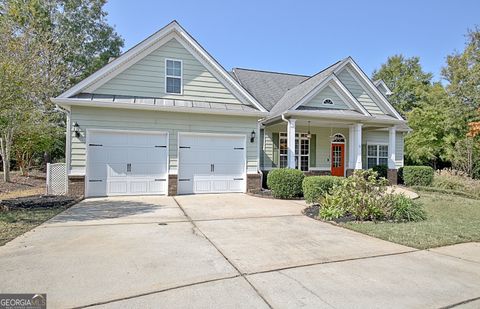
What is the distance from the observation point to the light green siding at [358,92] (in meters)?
15.2

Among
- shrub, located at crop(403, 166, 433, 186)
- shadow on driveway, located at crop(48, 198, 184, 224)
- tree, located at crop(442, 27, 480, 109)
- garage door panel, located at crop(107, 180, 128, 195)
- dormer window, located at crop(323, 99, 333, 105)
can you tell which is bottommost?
shadow on driveway, located at crop(48, 198, 184, 224)

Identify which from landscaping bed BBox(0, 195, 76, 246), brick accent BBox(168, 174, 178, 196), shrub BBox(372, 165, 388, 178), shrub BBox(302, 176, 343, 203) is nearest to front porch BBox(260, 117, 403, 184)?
shrub BBox(372, 165, 388, 178)

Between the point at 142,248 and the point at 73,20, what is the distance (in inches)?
932

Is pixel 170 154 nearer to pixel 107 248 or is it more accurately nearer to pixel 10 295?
pixel 107 248

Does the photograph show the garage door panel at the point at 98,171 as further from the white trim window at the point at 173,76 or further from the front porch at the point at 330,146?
the front porch at the point at 330,146

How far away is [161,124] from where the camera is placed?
10.9 meters

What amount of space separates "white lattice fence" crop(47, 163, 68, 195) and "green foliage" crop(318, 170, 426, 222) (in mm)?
8977

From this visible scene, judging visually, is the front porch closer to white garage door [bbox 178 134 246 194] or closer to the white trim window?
white garage door [bbox 178 134 246 194]

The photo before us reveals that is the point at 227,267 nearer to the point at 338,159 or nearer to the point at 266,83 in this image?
the point at 338,159

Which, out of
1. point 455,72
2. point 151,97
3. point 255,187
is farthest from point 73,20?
point 455,72

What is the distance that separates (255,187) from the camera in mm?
12039

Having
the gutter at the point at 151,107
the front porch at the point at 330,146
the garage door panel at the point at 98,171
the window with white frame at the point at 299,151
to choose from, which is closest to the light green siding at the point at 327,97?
the front porch at the point at 330,146

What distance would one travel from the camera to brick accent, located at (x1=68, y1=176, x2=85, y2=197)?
980 centimetres

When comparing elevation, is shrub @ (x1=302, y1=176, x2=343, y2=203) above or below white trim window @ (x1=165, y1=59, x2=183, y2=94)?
below
